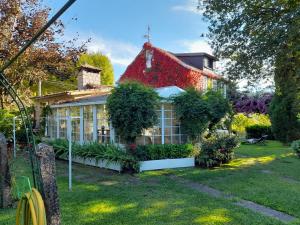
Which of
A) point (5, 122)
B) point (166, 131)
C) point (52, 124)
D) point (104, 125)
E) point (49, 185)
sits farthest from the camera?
point (52, 124)

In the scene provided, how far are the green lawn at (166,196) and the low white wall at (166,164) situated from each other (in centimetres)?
58

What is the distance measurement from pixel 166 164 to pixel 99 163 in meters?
2.75

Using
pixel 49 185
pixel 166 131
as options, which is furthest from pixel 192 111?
pixel 49 185

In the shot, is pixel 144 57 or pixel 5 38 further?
pixel 144 57

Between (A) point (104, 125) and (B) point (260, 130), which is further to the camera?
(B) point (260, 130)

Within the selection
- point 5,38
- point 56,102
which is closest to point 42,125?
point 56,102

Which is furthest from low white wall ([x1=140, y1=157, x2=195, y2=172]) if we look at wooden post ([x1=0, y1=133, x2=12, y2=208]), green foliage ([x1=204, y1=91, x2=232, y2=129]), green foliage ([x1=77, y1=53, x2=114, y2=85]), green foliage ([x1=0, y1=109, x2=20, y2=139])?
green foliage ([x1=77, y1=53, x2=114, y2=85])

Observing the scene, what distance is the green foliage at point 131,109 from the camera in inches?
456

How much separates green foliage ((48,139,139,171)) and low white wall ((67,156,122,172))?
0.20m

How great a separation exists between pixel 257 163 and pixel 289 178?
3.19m

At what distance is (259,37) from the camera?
32.9ft

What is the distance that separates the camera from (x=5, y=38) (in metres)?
16.8

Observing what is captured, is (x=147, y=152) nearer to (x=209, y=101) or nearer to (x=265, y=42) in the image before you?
(x=209, y=101)

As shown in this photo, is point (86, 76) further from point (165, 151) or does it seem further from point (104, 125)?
point (165, 151)
